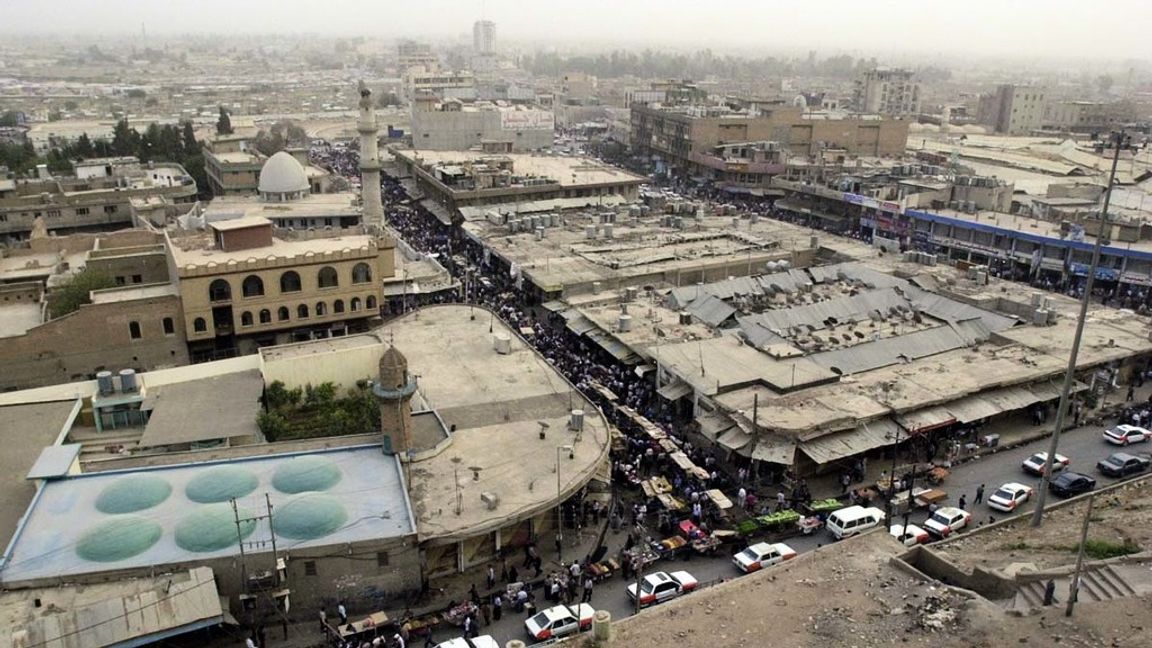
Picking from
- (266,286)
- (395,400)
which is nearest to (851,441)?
(395,400)

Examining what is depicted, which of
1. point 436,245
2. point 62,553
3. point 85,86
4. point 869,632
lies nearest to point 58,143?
point 436,245

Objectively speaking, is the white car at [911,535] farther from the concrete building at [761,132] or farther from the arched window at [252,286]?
the concrete building at [761,132]

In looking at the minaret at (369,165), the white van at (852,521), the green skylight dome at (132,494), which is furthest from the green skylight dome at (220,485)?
the minaret at (369,165)

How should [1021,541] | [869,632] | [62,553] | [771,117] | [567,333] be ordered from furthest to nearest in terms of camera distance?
[771,117], [567,333], [1021,541], [62,553], [869,632]

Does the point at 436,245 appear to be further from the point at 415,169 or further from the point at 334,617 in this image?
the point at 334,617

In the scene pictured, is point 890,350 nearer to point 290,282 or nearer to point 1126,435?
point 1126,435

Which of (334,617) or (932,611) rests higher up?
(932,611)

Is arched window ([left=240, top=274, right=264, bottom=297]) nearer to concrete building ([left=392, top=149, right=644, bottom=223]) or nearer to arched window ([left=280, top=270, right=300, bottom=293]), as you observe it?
arched window ([left=280, top=270, right=300, bottom=293])
